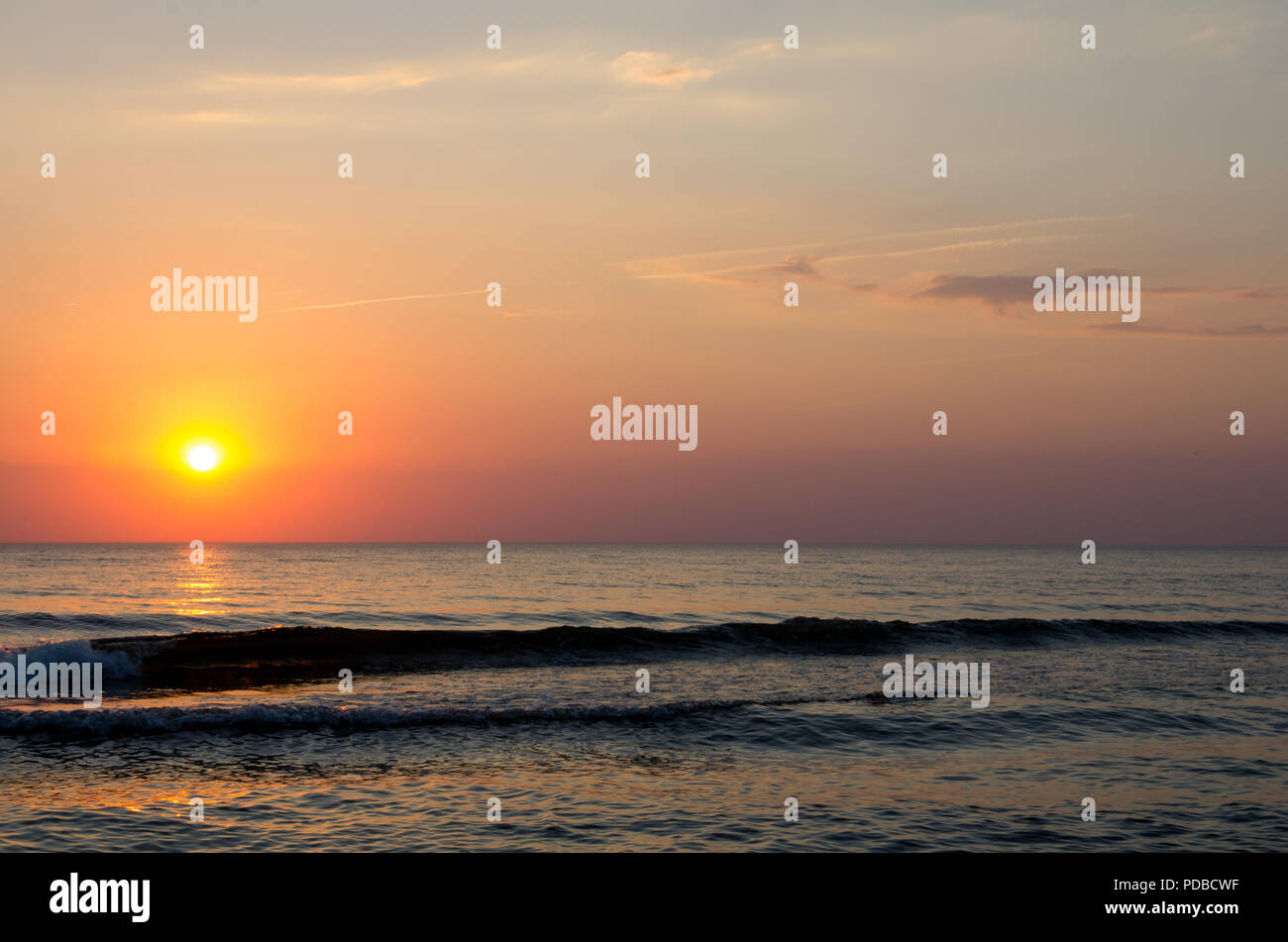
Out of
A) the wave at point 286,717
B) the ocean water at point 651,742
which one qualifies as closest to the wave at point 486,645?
the ocean water at point 651,742

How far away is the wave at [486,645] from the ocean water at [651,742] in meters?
0.14

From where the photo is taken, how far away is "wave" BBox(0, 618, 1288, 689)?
2930 centimetres

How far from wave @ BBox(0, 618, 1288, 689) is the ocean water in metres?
0.14

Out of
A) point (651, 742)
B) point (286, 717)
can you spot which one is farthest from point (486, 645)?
point (651, 742)

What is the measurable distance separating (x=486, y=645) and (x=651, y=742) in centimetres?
1654

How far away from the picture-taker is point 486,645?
34.9 metres

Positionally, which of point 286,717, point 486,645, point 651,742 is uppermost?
point 286,717

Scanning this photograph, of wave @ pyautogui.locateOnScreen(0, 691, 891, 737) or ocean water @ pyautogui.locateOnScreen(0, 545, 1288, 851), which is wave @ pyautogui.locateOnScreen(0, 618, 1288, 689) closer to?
ocean water @ pyautogui.locateOnScreen(0, 545, 1288, 851)

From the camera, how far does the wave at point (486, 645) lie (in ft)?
96.1

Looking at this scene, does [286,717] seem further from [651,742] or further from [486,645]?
[486,645]

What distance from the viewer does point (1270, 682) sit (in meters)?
28.2

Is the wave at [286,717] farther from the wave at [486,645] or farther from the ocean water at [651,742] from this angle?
the wave at [486,645]
